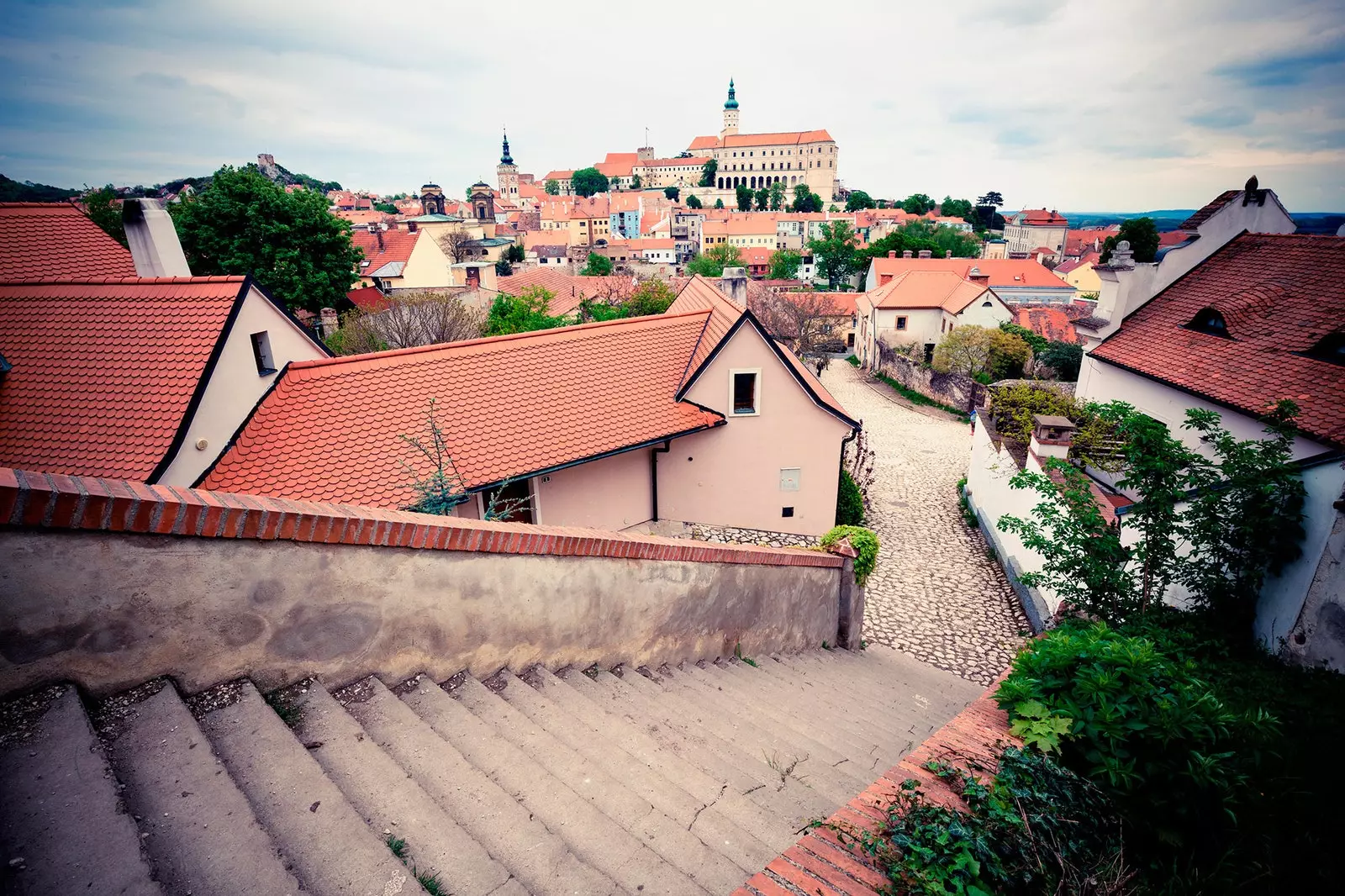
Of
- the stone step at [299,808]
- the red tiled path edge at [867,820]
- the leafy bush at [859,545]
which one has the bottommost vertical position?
the leafy bush at [859,545]

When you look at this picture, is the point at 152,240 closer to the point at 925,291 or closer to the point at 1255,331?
the point at 1255,331

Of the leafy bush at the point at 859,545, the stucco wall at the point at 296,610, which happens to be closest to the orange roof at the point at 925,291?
the leafy bush at the point at 859,545

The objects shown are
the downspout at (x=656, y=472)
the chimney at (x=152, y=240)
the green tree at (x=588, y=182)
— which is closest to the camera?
the chimney at (x=152, y=240)

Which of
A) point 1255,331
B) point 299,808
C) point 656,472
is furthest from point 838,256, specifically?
point 299,808

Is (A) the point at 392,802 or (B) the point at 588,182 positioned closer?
(A) the point at 392,802

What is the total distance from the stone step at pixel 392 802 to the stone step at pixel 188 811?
0.49 meters

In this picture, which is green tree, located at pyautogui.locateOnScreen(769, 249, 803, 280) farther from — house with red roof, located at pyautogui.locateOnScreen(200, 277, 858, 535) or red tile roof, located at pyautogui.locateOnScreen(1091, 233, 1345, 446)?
house with red roof, located at pyautogui.locateOnScreen(200, 277, 858, 535)

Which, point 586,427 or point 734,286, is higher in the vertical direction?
point 734,286

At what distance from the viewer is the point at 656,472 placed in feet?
46.5

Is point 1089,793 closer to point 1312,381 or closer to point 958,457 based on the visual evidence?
point 1312,381

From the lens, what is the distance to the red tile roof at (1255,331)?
11.8 m

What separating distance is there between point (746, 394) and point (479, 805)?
12.1m

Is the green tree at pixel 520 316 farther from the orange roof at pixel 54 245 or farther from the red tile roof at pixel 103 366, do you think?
the red tile roof at pixel 103 366

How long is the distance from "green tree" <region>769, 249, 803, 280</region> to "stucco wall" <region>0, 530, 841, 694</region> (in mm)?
90737
